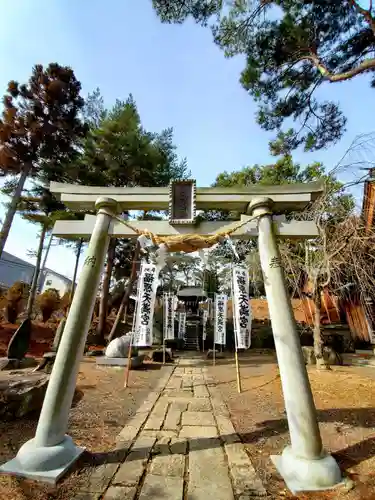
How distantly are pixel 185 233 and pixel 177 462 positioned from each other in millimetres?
3039

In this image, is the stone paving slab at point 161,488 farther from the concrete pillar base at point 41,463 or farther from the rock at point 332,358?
the rock at point 332,358

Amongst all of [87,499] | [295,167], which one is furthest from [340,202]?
[295,167]

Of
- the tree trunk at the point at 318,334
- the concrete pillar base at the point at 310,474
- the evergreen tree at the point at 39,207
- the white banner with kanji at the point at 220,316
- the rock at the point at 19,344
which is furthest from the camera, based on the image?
the evergreen tree at the point at 39,207

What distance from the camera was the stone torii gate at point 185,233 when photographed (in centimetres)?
301

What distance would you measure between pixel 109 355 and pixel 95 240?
7.80 metres

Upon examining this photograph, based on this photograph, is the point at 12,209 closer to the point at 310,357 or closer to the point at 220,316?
the point at 220,316

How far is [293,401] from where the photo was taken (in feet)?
10.7

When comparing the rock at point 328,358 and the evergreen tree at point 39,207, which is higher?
the evergreen tree at point 39,207

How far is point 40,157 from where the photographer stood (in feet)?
49.3

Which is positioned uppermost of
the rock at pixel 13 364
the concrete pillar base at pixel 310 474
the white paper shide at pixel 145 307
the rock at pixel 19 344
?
the white paper shide at pixel 145 307

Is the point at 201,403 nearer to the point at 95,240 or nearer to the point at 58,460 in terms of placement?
the point at 58,460

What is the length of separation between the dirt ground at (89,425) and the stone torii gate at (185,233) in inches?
5.8

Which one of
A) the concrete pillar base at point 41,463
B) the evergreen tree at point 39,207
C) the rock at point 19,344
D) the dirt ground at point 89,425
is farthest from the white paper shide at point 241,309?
the evergreen tree at point 39,207

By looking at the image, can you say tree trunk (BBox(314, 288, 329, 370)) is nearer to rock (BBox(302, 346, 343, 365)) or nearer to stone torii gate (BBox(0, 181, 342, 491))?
rock (BBox(302, 346, 343, 365))
